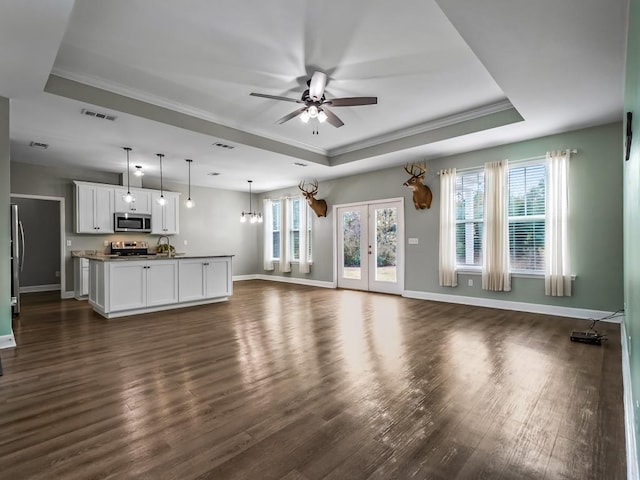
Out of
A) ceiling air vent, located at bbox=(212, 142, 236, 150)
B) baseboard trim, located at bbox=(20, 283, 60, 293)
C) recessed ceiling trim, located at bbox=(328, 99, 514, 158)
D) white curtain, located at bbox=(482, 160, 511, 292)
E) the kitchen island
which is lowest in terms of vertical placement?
baseboard trim, located at bbox=(20, 283, 60, 293)

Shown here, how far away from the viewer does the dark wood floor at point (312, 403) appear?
67.7 inches

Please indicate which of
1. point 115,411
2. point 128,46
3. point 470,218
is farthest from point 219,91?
point 470,218

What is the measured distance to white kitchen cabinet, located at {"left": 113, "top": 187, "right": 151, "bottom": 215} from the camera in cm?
753

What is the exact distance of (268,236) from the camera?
10383 millimetres

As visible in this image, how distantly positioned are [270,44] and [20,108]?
3362 millimetres

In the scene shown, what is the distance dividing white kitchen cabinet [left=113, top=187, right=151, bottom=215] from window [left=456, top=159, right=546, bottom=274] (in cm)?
735

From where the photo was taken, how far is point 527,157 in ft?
17.6

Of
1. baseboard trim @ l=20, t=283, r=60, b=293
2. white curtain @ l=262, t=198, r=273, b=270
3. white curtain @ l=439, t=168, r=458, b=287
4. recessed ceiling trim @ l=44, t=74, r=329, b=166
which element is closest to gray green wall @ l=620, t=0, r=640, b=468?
white curtain @ l=439, t=168, r=458, b=287

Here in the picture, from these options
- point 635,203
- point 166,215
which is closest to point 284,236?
point 166,215

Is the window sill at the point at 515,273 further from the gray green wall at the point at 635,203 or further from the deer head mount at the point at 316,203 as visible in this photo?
the deer head mount at the point at 316,203

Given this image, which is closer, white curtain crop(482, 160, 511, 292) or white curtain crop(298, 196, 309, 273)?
white curtain crop(482, 160, 511, 292)

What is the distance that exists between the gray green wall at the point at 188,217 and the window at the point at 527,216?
763 cm

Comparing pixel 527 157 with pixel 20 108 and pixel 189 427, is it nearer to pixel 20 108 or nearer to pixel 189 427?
pixel 189 427

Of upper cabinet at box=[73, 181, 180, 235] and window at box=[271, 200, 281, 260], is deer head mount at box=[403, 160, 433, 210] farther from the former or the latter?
upper cabinet at box=[73, 181, 180, 235]
